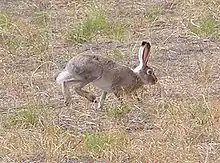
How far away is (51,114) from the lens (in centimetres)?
691

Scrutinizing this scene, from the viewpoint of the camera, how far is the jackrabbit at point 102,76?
7059 millimetres

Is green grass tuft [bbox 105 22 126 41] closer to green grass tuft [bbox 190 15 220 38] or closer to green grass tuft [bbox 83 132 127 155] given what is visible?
green grass tuft [bbox 190 15 220 38]

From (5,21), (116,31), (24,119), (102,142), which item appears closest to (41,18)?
(5,21)

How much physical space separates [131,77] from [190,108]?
89cm

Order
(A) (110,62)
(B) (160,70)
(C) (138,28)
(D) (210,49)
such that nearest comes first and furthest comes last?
(A) (110,62), (B) (160,70), (D) (210,49), (C) (138,28)

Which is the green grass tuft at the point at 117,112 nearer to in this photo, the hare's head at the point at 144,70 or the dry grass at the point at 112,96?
the dry grass at the point at 112,96

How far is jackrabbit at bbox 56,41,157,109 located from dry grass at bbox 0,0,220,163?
108 millimetres

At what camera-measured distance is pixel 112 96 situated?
7.60 metres

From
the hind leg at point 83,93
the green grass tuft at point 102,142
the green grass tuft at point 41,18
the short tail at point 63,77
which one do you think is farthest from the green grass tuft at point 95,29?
the green grass tuft at point 102,142

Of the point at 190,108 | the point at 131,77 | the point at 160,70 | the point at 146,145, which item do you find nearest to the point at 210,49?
the point at 160,70

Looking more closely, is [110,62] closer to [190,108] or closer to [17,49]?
[190,108]

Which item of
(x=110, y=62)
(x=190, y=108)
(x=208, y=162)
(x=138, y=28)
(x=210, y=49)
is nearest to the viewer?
(x=208, y=162)

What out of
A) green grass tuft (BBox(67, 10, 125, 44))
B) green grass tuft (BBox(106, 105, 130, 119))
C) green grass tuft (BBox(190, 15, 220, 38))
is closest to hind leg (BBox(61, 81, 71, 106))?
green grass tuft (BBox(106, 105, 130, 119))

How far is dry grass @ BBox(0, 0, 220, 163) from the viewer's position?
19.8 feet
